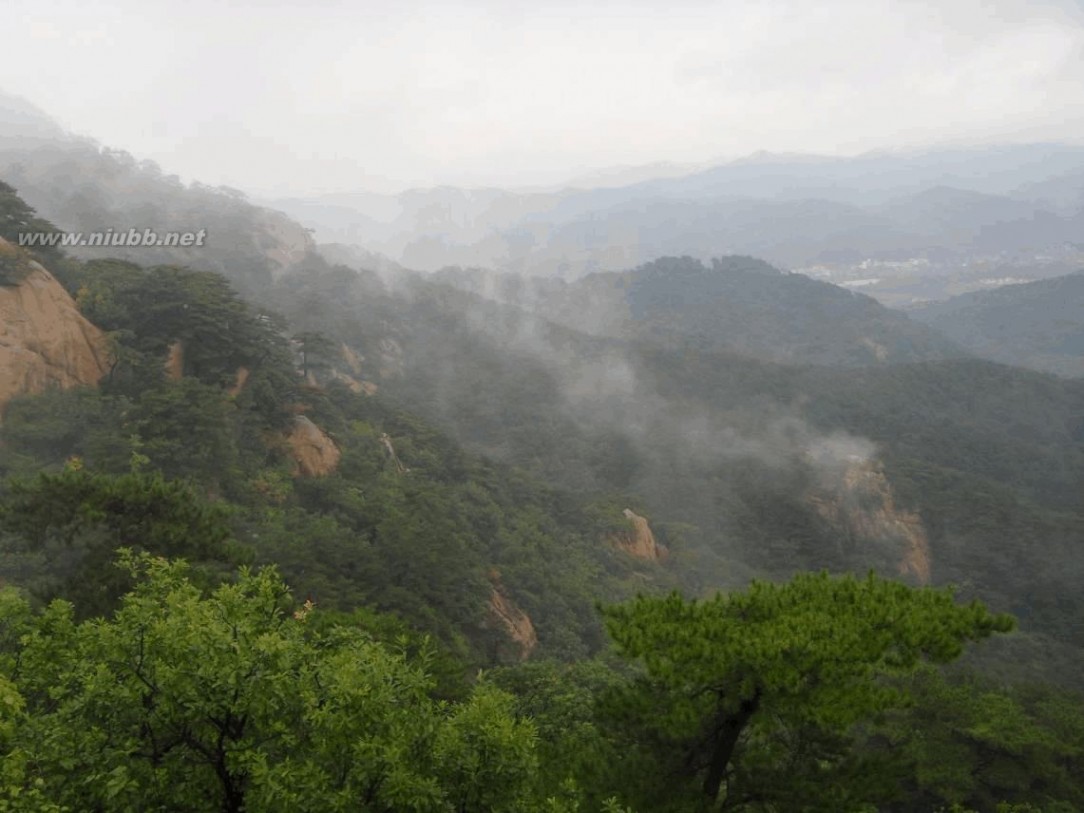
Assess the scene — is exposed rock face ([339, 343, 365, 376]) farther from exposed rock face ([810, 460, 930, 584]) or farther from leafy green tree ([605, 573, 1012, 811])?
leafy green tree ([605, 573, 1012, 811])

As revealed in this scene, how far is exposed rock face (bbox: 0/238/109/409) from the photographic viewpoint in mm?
29859

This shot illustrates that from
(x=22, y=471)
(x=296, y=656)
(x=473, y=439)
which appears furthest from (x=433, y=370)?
(x=296, y=656)

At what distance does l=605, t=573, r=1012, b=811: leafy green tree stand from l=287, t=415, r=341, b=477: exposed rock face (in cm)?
2966

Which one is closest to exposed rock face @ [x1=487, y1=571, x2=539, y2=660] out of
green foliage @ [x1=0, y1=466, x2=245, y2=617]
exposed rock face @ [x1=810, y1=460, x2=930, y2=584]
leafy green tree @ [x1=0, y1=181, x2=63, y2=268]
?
green foliage @ [x1=0, y1=466, x2=245, y2=617]

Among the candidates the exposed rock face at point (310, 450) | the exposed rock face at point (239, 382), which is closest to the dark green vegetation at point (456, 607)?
the exposed rock face at point (239, 382)

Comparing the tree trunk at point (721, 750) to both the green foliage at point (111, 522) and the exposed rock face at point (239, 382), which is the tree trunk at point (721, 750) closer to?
the green foliage at point (111, 522)

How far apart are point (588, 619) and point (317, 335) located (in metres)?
29.7

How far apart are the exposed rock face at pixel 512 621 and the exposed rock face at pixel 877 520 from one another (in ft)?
179

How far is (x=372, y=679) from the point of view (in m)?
8.02

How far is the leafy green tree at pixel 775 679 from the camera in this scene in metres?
8.77

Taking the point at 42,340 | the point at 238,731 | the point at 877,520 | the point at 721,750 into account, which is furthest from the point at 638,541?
the point at 238,731

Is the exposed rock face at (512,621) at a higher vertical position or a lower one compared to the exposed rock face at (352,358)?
lower

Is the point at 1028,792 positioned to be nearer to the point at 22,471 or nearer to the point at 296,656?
the point at 296,656

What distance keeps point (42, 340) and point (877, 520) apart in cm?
8068
